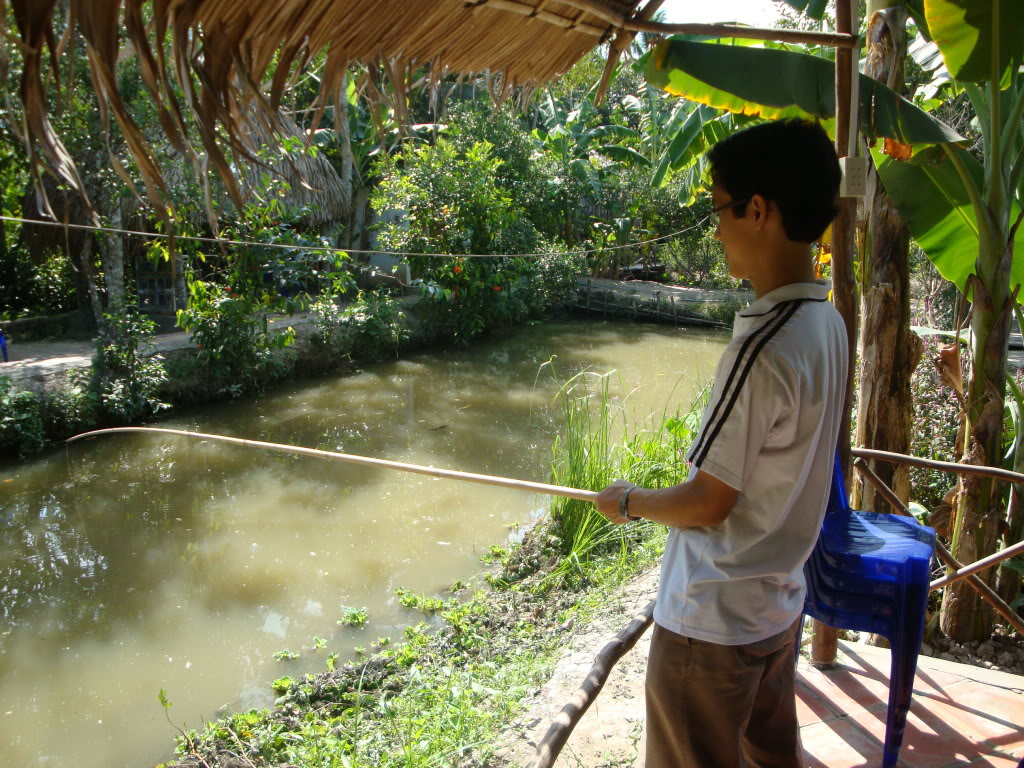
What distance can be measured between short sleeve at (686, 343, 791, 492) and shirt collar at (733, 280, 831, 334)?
0.23 feet

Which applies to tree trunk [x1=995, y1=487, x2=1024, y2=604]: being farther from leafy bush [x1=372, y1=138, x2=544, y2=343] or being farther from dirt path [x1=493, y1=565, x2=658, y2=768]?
leafy bush [x1=372, y1=138, x2=544, y2=343]

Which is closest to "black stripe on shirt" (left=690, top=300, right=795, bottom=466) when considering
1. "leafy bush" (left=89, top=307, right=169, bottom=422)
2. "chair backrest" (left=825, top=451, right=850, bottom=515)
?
"chair backrest" (left=825, top=451, right=850, bottom=515)

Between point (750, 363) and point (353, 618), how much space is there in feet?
11.4

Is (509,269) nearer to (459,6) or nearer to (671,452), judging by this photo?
(671,452)

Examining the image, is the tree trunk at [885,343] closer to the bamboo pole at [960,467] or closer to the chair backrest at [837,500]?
the bamboo pole at [960,467]

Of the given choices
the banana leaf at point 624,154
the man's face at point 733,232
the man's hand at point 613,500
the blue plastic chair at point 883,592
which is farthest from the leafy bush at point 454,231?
the man's face at point 733,232

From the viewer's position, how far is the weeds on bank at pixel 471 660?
102 inches

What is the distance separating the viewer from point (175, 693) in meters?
3.65

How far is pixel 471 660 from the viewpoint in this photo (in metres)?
3.37

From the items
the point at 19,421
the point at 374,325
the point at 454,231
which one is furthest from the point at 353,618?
the point at 454,231

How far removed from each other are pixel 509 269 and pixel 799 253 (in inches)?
393

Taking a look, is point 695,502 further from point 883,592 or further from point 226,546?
point 226,546

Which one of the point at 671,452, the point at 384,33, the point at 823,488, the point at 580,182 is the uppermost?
the point at 580,182

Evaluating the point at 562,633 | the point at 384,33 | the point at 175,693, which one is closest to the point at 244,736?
the point at 175,693
